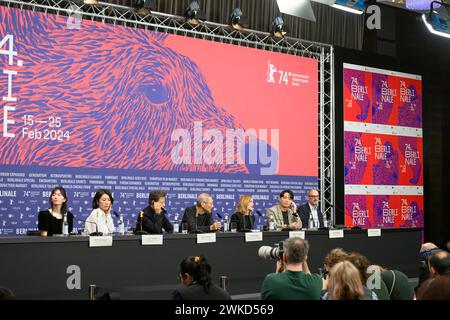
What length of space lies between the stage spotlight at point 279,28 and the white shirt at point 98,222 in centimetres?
374

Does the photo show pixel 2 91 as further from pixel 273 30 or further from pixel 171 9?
pixel 273 30

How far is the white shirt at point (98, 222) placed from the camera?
5211 millimetres

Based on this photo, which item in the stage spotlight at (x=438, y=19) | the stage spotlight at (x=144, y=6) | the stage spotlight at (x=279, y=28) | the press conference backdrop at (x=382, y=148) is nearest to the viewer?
the stage spotlight at (x=144, y=6)

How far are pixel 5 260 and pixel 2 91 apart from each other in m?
2.47

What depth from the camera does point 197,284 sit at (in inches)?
120

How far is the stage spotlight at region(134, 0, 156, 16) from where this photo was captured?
6961 millimetres

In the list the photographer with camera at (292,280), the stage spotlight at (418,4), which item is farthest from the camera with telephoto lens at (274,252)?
the stage spotlight at (418,4)

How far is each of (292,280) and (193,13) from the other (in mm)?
4821

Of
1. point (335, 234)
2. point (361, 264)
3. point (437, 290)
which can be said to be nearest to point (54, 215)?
point (335, 234)

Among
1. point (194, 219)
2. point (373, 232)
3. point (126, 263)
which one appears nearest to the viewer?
point (126, 263)

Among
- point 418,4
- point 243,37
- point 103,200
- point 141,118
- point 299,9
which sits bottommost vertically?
point 103,200

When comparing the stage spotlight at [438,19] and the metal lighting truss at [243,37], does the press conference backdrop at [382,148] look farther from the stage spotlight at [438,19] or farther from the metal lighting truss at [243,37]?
the stage spotlight at [438,19]

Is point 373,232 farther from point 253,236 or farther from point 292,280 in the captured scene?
point 292,280
